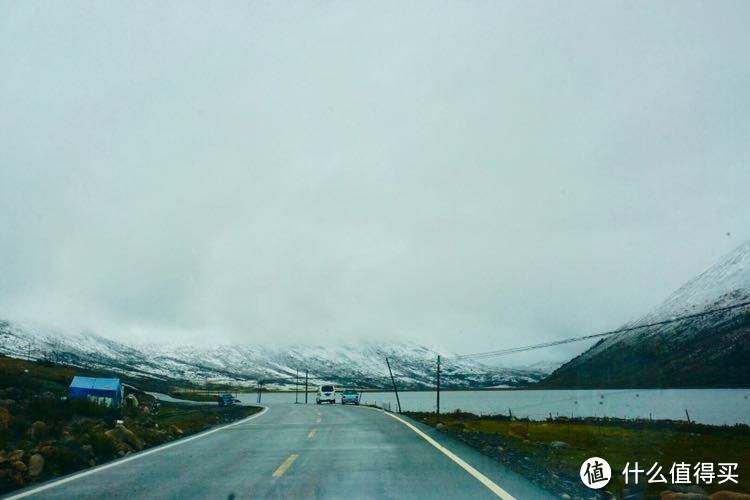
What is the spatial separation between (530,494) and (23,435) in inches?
598

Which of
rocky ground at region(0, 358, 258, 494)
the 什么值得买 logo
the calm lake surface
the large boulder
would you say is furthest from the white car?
the 什么值得买 logo

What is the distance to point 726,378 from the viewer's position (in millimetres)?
144500

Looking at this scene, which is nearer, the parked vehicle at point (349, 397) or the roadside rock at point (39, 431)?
the roadside rock at point (39, 431)

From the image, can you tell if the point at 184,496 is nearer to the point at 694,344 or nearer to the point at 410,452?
the point at 410,452

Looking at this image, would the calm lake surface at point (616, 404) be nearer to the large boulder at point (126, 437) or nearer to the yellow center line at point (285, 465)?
the large boulder at point (126, 437)

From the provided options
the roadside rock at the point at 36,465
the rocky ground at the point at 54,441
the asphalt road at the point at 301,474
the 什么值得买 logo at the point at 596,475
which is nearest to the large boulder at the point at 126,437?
the rocky ground at the point at 54,441

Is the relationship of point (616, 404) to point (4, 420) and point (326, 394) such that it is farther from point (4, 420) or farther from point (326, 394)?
point (4, 420)

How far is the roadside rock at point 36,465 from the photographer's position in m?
11.7

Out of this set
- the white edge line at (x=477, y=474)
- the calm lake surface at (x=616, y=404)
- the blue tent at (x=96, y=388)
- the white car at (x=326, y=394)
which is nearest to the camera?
the white edge line at (x=477, y=474)

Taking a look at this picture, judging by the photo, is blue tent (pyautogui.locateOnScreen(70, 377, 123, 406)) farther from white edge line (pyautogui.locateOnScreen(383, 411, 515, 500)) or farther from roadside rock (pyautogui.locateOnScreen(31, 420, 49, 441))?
white edge line (pyautogui.locateOnScreen(383, 411, 515, 500))

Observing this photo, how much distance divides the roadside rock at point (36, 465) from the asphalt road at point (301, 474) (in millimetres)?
962

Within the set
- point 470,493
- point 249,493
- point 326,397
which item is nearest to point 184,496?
point 249,493

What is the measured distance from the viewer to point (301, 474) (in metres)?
10.9

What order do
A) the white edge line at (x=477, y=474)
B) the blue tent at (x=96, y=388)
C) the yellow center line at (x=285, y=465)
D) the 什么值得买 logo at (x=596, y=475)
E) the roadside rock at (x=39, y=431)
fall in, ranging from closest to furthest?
1. the white edge line at (x=477, y=474)
2. the 什么值得买 logo at (x=596, y=475)
3. the yellow center line at (x=285, y=465)
4. the roadside rock at (x=39, y=431)
5. the blue tent at (x=96, y=388)
